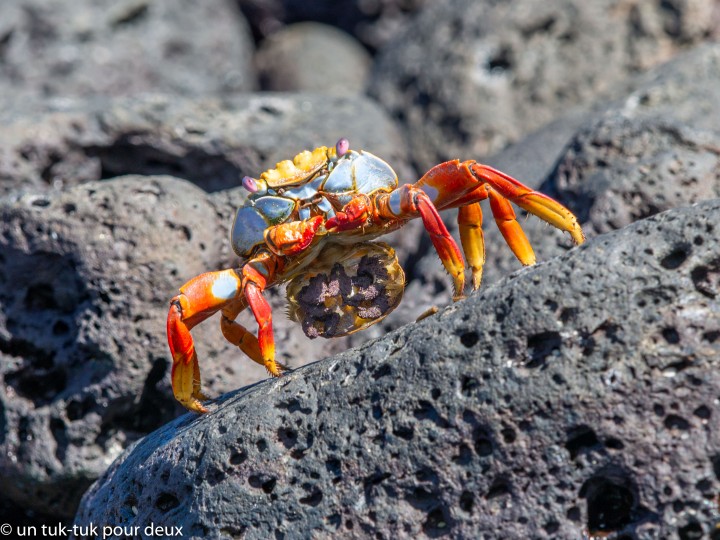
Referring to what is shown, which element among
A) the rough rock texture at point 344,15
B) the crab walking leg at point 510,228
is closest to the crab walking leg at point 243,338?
the crab walking leg at point 510,228

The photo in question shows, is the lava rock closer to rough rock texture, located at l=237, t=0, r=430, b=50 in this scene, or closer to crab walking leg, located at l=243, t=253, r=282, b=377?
crab walking leg, located at l=243, t=253, r=282, b=377

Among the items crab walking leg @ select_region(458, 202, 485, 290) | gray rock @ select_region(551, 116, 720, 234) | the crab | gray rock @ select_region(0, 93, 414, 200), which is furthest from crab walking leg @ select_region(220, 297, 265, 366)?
gray rock @ select_region(0, 93, 414, 200)

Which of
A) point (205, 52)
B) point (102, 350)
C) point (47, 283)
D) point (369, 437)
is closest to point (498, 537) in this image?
point (369, 437)

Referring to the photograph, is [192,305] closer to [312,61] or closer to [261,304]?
[261,304]

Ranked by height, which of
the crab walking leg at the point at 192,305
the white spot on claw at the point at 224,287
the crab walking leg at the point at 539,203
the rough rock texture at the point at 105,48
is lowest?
the rough rock texture at the point at 105,48

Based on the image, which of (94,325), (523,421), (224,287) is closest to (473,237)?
(224,287)

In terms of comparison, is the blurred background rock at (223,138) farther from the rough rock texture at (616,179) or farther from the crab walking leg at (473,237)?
the crab walking leg at (473,237)
